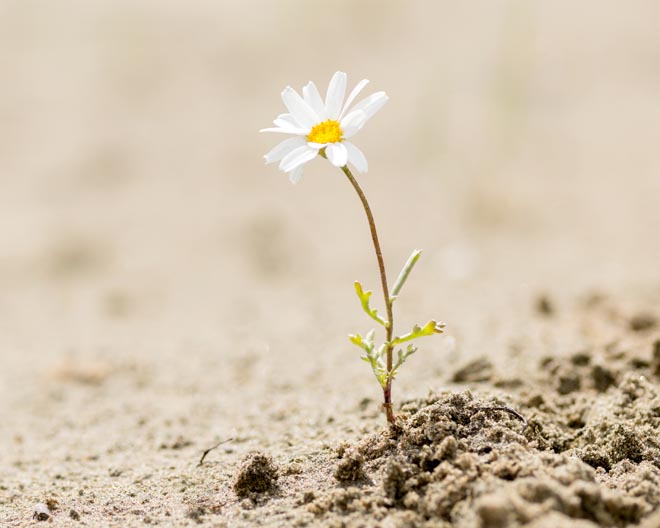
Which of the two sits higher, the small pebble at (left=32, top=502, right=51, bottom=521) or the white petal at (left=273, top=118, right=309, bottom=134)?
the white petal at (left=273, top=118, right=309, bottom=134)

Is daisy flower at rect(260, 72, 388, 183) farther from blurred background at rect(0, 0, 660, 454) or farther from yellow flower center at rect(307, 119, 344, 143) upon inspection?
blurred background at rect(0, 0, 660, 454)

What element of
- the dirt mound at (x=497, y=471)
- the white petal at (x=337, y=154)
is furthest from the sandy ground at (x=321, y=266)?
the white petal at (x=337, y=154)

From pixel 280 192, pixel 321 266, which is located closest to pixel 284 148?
pixel 321 266

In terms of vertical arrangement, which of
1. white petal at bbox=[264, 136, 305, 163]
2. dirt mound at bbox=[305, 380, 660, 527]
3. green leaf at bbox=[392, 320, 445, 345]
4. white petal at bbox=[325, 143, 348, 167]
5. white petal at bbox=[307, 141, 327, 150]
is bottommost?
dirt mound at bbox=[305, 380, 660, 527]

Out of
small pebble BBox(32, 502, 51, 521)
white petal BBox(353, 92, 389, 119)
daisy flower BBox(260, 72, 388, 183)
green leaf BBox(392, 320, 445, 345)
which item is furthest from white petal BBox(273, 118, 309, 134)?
small pebble BBox(32, 502, 51, 521)

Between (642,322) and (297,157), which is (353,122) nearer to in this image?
(297,157)

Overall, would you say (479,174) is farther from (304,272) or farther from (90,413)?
(90,413)

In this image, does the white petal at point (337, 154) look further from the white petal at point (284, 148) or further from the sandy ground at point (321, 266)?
the sandy ground at point (321, 266)

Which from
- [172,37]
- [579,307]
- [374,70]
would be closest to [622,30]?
[374,70]
